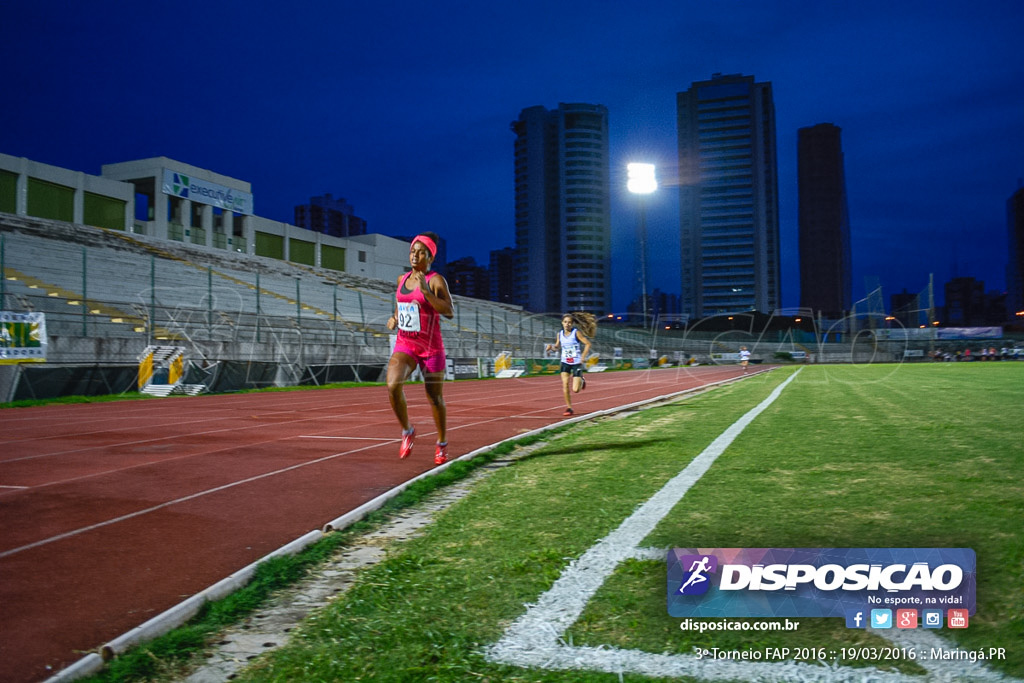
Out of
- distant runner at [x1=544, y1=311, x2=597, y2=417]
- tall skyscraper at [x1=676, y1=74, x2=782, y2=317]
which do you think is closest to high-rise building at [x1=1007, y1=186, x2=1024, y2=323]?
tall skyscraper at [x1=676, y1=74, x2=782, y2=317]

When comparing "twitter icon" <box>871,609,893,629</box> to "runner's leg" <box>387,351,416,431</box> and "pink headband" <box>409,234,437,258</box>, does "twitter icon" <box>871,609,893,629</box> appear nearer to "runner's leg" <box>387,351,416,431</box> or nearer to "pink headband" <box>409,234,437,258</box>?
"runner's leg" <box>387,351,416,431</box>

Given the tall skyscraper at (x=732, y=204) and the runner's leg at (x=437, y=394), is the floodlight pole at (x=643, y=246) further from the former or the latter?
the tall skyscraper at (x=732, y=204)

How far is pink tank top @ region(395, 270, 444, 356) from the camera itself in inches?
242

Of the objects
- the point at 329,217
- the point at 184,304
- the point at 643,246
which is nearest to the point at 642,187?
the point at 643,246

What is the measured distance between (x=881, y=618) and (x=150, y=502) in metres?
4.84

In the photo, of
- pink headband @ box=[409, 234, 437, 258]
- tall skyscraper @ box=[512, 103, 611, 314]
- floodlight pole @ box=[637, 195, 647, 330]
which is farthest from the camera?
tall skyscraper @ box=[512, 103, 611, 314]

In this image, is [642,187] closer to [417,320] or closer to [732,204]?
[417,320]

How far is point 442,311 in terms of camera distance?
6.12m

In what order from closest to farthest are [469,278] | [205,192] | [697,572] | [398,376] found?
[697,572] → [398,376] → [205,192] → [469,278]

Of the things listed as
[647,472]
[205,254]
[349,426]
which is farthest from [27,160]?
[647,472]

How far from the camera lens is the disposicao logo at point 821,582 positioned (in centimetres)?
245

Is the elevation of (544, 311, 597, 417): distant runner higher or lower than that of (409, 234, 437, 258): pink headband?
lower

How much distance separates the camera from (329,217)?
566 feet

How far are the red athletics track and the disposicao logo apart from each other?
235cm
